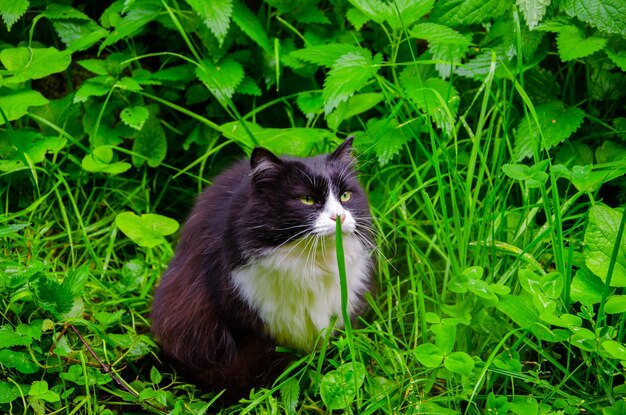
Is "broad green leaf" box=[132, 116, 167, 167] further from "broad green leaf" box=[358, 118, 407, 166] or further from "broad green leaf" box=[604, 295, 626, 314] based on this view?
"broad green leaf" box=[604, 295, 626, 314]

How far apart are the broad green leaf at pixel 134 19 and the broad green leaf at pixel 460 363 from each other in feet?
5.76

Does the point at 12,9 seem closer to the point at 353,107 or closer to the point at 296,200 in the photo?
the point at 353,107

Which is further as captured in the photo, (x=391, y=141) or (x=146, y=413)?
(x=391, y=141)

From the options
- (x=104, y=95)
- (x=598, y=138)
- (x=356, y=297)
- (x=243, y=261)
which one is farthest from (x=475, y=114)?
(x=104, y=95)

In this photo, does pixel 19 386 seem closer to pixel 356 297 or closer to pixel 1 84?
pixel 356 297

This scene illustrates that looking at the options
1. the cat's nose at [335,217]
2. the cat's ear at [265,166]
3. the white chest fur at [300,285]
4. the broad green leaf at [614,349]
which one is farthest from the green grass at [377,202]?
the cat's ear at [265,166]

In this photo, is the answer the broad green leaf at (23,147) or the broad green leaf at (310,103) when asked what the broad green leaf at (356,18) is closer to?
the broad green leaf at (310,103)

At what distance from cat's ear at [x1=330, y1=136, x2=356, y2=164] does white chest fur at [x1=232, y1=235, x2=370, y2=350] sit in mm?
262

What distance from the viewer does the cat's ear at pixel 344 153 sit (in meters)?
2.12

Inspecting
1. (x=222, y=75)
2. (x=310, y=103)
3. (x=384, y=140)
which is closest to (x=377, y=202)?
(x=384, y=140)

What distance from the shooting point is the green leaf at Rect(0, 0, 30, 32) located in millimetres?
2667

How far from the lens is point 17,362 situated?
200cm

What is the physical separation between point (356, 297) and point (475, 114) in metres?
1.13

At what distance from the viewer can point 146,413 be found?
2.13 m
